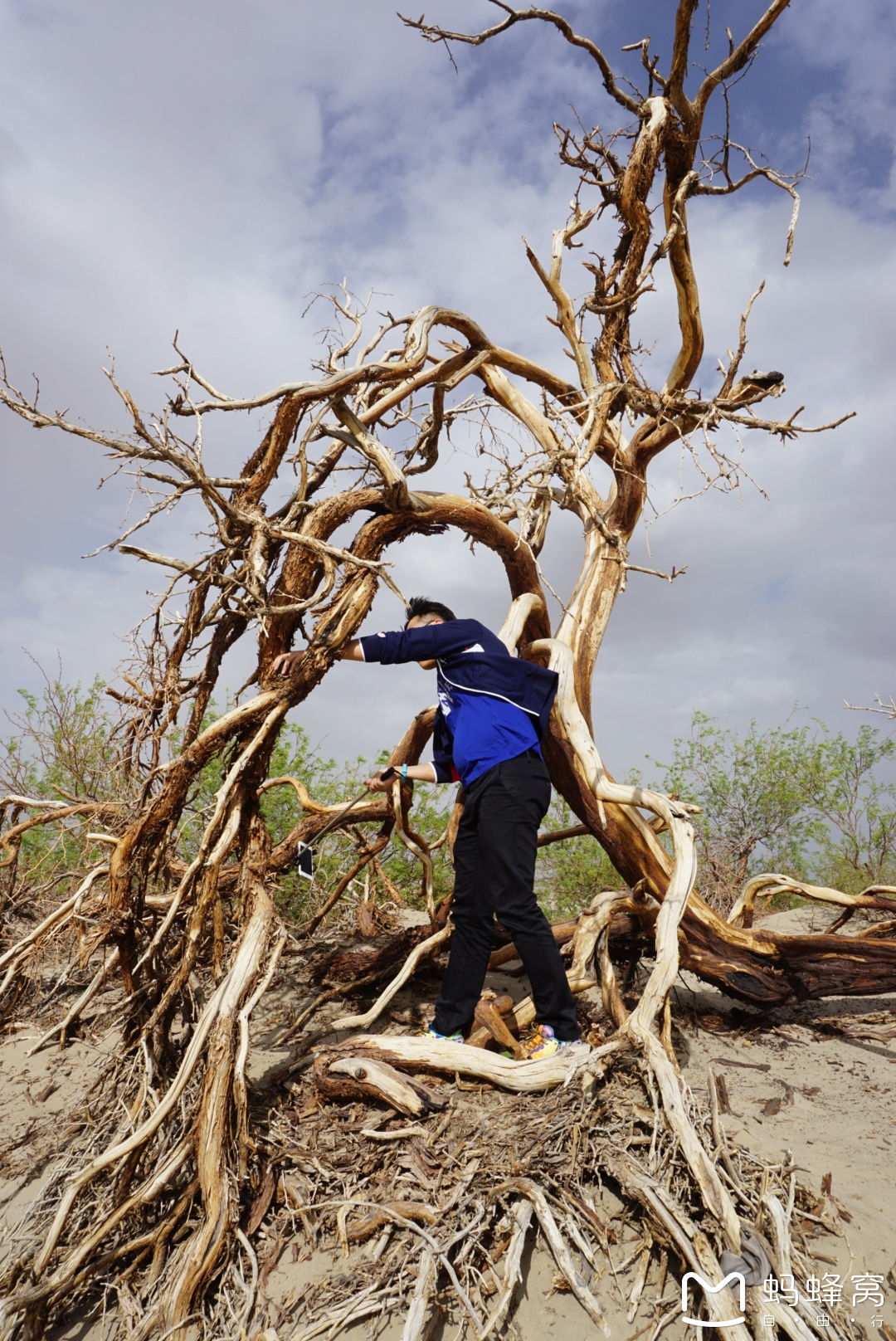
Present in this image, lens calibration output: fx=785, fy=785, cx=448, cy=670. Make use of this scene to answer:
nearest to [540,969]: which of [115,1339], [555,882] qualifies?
[115,1339]

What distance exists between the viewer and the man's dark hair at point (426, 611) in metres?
3.85

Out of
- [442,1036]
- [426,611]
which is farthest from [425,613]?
[442,1036]

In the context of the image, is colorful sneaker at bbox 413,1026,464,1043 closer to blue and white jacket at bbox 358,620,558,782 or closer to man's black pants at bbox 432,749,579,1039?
man's black pants at bbox 432,749,579,1039

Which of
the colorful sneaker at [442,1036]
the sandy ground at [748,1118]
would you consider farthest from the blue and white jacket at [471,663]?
the sandy ground at [748,1118]

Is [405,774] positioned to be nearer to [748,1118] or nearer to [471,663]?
[471,663]

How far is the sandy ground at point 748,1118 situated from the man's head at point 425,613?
2068 millimetres

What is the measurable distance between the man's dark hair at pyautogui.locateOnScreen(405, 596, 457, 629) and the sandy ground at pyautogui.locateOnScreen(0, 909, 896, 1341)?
2077 millimetres

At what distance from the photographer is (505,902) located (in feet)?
10.4

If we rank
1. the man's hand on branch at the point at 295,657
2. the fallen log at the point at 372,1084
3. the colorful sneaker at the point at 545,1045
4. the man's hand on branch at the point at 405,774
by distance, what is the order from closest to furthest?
the fallen log at the point at 372,1084, the colorful sneaker at the point at 545,1045, the man's hand on branch at the point at 295,657, the man's hand on branch at the point at 405,774

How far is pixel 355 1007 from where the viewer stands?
4090 mm

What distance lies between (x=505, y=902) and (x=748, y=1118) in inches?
49.7

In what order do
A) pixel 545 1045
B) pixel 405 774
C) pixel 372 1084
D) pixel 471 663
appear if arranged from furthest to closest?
pixel 405 774
pixel 471 663
pixel 545 1045
pixel 372 1084

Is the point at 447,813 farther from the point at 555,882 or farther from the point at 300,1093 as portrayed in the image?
the point at 300,1093

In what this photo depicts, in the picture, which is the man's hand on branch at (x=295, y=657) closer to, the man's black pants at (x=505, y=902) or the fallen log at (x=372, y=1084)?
the man's black pants at (x=505, y=902)
